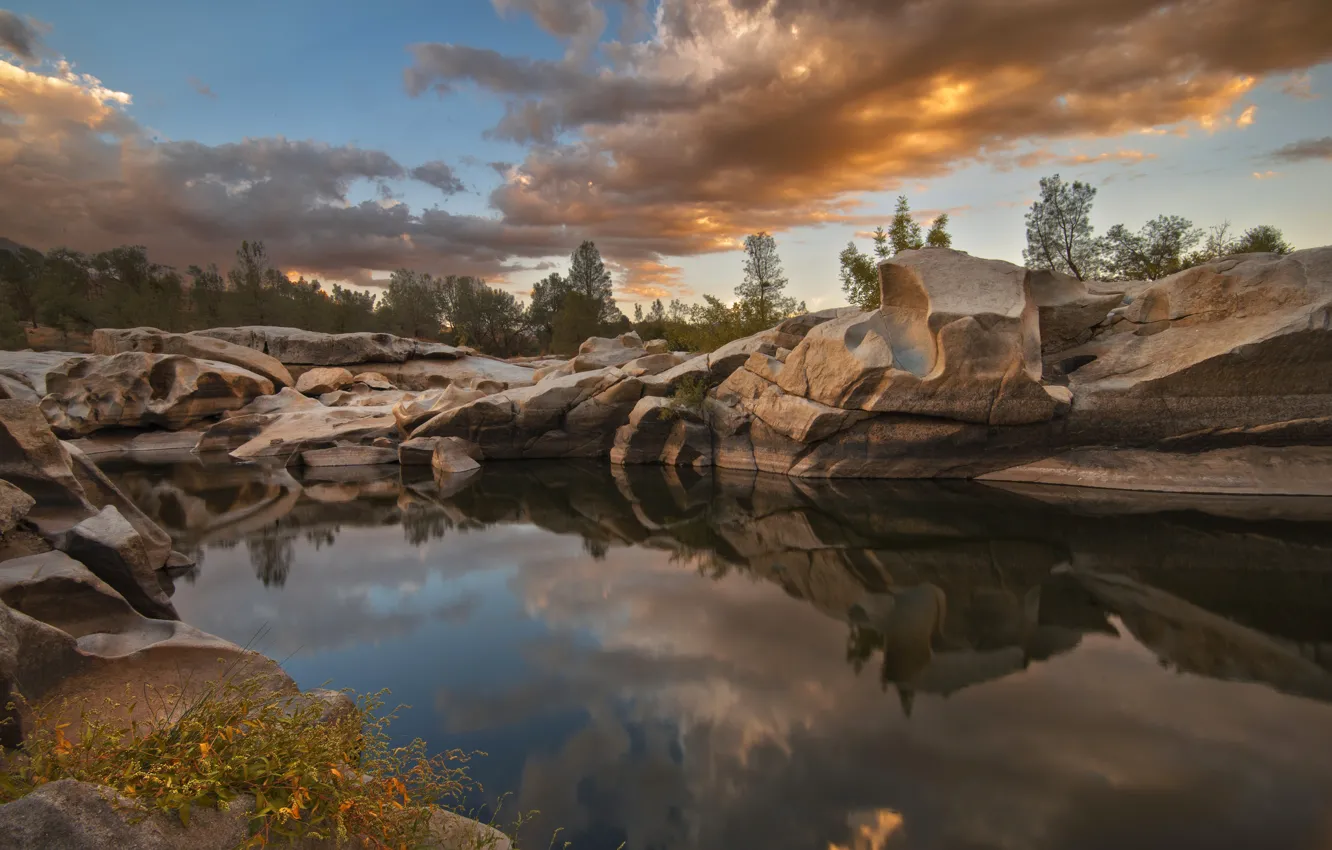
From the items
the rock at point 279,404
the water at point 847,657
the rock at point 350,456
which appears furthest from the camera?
the rock at point 279,404

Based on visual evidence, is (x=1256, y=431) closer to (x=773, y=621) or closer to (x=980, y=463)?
(x=980, y=463)

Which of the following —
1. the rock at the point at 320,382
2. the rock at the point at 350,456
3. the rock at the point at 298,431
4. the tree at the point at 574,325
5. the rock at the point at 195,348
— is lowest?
the rock at the point at 350,456

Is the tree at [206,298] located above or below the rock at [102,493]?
above

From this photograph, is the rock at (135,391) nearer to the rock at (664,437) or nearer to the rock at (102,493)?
the rock at (664,437)

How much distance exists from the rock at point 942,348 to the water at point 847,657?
2552 millimetres

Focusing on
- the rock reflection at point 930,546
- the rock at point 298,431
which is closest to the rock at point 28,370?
the rock at point 298,431

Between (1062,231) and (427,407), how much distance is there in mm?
32843

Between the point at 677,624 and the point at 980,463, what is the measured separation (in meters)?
11.9

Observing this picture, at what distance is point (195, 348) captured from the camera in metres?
33.2

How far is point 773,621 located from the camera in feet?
28.4

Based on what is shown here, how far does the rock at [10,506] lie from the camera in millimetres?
6168

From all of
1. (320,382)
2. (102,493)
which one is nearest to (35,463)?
(102,493)

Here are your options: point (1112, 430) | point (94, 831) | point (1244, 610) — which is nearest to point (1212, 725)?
point (1244, 610)

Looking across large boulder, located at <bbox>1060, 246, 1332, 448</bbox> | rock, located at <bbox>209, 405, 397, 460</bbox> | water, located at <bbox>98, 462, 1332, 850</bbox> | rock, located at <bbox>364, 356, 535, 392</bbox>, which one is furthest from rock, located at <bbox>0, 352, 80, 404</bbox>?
large boulder, located at <bbox>1060, 246, 1332, 448</bbox>
